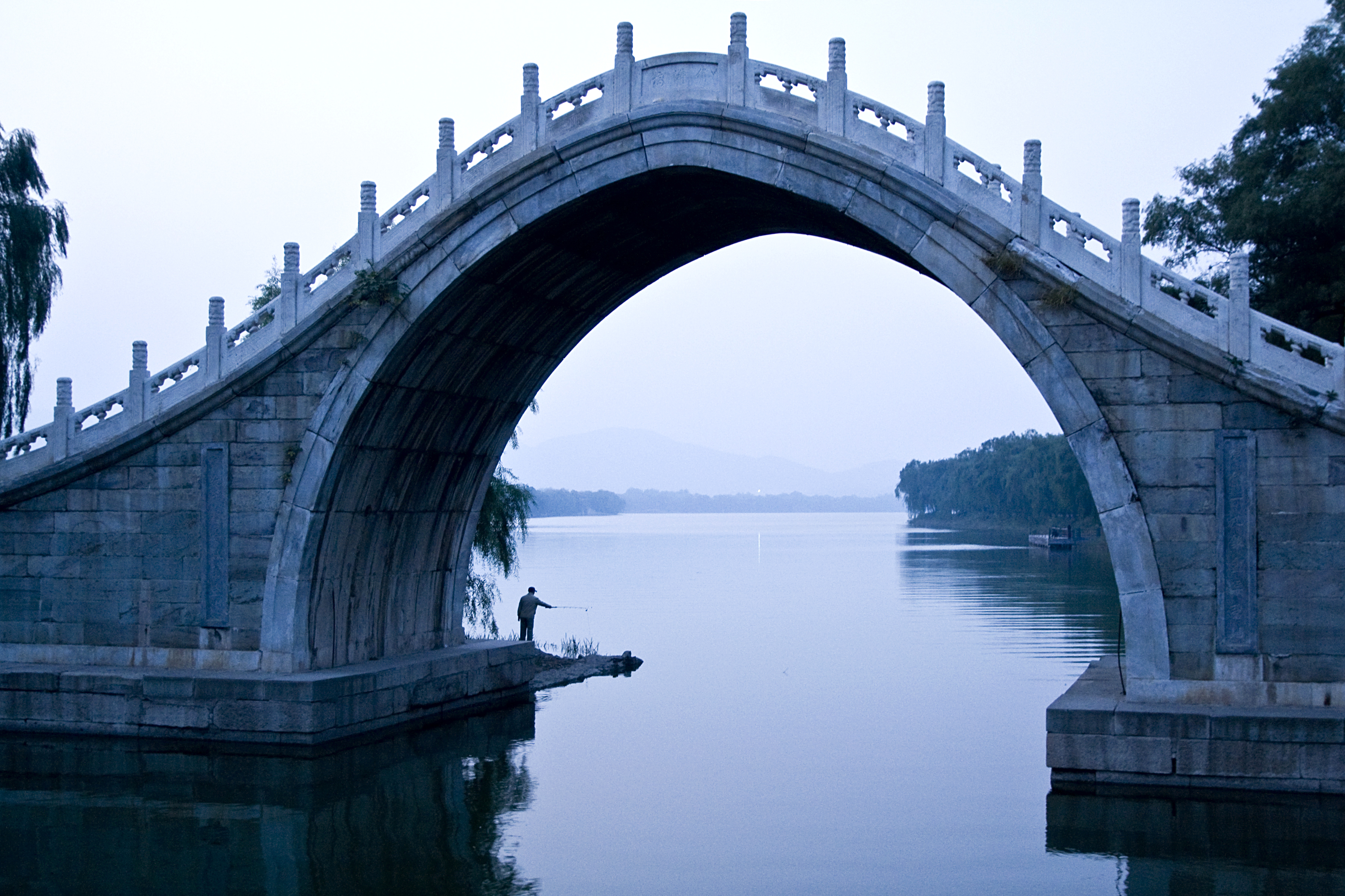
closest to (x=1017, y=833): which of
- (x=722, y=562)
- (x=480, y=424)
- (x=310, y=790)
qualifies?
(x=310, y=790)

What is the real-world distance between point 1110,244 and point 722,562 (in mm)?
61855

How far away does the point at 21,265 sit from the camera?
2339 cm

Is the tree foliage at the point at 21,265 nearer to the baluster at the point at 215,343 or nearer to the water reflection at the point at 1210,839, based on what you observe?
the baluster at the point at 215,343

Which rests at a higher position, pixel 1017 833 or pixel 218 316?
pixel 218 316

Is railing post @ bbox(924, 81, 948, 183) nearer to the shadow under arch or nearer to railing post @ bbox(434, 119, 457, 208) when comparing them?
the shadow under arch

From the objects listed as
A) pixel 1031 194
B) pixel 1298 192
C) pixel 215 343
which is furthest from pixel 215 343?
pixel 1298 192

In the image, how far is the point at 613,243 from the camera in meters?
19.5

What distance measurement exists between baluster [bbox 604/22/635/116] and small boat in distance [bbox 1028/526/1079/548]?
6214 cm

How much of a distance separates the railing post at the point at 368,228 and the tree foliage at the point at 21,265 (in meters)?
8.38

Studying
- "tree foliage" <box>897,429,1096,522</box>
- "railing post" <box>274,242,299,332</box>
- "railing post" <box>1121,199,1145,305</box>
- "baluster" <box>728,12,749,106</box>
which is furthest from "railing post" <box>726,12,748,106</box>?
"tree foliage" <box>897,429,1096,522</box>

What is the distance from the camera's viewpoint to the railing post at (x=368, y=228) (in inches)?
714

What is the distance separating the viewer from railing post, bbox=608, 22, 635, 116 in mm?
16922

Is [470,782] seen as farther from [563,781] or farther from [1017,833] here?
[1017,833]

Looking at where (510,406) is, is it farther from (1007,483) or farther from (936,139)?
(1007,483)
